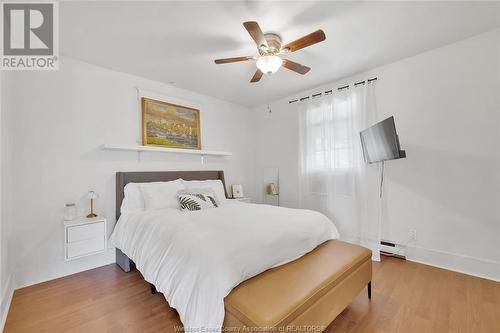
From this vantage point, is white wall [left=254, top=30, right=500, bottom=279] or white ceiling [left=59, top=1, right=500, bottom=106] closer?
white ceiling [left=59, top=1, right=500, bottom=106]

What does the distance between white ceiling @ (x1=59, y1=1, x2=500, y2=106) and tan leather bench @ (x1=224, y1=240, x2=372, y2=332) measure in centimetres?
217

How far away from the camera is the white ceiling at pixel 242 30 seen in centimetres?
192

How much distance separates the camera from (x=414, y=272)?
8.23 feet

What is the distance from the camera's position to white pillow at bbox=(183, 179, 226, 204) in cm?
335

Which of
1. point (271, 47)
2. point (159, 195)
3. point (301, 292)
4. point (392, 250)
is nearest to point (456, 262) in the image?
point (392, 250)

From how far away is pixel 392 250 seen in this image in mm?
2957

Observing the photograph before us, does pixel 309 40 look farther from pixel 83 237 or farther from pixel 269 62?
pixel 83 237

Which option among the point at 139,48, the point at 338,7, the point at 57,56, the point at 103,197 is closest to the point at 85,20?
the point at 139,48

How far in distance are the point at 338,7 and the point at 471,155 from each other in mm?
2201

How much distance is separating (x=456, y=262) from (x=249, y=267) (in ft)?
8.72

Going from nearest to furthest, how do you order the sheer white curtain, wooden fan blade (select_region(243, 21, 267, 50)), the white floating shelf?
wooden fan blade (select_region(243, 21, 267, 50)) < the white floating shelf < the sheer white curtain

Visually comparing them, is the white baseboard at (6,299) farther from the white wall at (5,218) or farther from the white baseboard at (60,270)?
the white baseboard at (60,270)

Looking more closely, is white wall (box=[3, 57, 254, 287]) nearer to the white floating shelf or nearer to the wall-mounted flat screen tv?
the white floating shelf

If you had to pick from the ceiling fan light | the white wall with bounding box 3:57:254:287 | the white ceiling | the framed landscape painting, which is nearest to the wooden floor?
the white wall with bounding box 3:57:254:287
